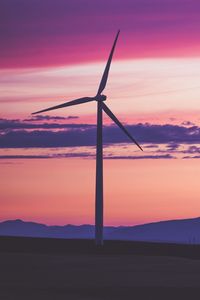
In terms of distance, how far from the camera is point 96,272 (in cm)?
8312

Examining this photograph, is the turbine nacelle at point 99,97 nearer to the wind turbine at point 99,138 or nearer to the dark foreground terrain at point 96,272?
the wind turbine at point 99,138

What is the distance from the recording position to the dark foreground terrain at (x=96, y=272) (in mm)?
66125

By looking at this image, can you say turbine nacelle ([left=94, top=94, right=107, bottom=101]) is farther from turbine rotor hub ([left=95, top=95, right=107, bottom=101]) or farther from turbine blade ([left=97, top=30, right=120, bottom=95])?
turbine blade ([left=97, top=30, right=120, bottom=95])

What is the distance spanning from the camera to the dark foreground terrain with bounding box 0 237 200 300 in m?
66.1

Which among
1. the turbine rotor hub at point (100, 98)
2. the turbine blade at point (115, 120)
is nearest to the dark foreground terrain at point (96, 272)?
the turbine blade at point (115, 120)

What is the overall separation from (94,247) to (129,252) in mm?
7124

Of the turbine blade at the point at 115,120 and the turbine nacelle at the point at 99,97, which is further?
the turbine nacelle at the point at 99,97

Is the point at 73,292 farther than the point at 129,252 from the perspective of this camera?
No

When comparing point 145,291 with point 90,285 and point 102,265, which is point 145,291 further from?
point 102,265

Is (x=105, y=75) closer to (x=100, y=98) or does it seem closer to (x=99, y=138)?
(x=100, y=98)

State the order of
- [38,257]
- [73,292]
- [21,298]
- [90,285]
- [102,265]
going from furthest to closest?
[38,257], [102,265], [90,285], [73,292], [21,298]

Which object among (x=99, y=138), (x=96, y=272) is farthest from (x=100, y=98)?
(x=96, y=272)

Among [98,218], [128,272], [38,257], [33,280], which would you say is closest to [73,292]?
[33,280]

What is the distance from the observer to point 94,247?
11800cm
